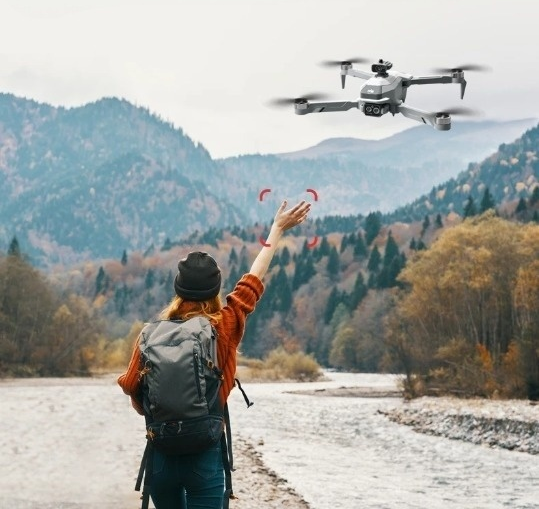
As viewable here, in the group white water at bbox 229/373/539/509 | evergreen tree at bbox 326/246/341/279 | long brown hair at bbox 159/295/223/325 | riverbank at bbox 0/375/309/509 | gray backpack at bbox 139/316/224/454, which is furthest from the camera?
evergreen tree at bbox 326/246/341/279

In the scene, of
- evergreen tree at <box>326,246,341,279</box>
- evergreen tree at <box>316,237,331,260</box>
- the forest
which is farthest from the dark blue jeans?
evergreen tree at <box>316,237,331,260</box>

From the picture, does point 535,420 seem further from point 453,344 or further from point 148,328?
point 148,328

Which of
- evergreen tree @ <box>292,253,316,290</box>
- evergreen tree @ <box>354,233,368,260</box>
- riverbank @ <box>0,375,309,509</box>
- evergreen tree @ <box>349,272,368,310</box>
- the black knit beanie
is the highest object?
evergreen tree @ <box>354,233,368,260</box>

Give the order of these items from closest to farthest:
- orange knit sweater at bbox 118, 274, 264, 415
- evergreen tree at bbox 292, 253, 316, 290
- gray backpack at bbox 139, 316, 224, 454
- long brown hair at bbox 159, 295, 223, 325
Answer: gray backpack at bbox 139, 316, 224, 454, orange knit sweater at bbox 118, 274, 264, 415, long brown hair at bbox 159, 295, 223, 325, evergreen tree at bbox 292, 253, 316, 290

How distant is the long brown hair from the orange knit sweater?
6 centimetres

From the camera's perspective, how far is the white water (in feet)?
65.6

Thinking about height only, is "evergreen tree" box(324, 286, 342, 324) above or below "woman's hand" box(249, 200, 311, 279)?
below

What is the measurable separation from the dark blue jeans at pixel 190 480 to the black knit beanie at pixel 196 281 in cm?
79

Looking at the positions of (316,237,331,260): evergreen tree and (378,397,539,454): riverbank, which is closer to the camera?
(378,397,539,454): riverbank

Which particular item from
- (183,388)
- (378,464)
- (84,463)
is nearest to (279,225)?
(183,388)

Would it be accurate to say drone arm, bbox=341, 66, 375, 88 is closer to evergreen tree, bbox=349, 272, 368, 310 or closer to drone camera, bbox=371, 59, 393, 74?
drone camera, bbox=371, 59, 393, 74

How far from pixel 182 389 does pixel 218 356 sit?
0.28 meters

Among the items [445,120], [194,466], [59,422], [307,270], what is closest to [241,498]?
[445,120]

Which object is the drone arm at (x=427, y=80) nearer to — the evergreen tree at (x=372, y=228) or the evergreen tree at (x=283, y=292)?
the evergreen tree at (x=283, y=292)
